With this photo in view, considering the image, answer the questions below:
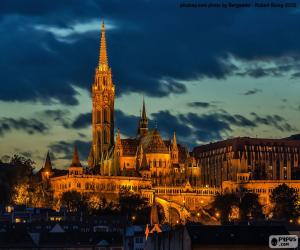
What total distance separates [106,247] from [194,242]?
82.9 metres

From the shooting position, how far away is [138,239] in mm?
180500

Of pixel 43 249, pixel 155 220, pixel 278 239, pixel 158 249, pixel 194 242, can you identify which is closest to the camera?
pixel 278 239

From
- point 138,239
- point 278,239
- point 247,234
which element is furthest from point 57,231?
point 278,239

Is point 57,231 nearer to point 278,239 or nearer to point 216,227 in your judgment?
point 216,227

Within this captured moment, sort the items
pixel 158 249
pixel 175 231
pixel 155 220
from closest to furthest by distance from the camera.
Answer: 1. pixel 175 231
2. pixel 158 249
3. pixel 155 220

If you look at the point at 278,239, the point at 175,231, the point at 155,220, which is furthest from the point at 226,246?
the point at 155,220

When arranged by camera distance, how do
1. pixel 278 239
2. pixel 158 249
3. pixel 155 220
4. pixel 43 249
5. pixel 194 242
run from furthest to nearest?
pixel 155 220
pixel 43 249
pixel 158 249
pixel 194 242
pixel 278 239

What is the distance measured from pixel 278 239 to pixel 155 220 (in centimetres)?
13025

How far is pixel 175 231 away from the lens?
95750mm

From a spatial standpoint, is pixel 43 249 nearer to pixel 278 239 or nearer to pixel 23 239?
pixel 23 239

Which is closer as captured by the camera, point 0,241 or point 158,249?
point 158,249

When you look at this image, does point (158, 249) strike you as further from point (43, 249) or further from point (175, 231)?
point (43, 249)

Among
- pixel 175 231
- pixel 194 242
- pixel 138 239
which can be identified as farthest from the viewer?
pixel 138 239

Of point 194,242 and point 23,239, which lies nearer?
point 194,242
